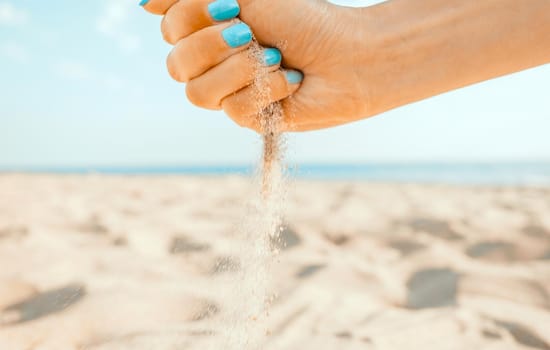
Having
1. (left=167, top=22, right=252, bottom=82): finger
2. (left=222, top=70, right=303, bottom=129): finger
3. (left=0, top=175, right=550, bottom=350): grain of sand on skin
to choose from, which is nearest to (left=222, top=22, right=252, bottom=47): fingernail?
(left=167, top=22, right=252, bottom=82): finger

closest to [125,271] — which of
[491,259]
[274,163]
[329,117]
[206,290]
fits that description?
[206,290]

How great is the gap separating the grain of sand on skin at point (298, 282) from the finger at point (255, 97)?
0.28 m

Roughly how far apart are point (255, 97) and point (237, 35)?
15cm

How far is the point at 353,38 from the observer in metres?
1.06

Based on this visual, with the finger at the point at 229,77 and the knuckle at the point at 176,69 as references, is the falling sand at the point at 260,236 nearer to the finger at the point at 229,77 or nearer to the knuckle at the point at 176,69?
→ the finger at the point at 229,77

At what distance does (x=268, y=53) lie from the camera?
3.36ft

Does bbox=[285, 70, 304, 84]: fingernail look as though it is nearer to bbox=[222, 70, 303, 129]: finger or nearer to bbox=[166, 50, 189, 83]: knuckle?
bbox=[222, 70, 303, 129]: finger

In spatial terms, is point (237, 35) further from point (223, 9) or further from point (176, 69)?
point (176, 69)

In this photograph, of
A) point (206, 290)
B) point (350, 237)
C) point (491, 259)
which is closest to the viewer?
point (206, 290)

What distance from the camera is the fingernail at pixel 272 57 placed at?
1.02 m

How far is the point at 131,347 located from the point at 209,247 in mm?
819

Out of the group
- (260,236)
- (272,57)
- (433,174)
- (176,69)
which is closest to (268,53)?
(272,57)

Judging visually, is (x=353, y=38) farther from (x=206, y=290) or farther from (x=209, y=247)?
(x=209, y=247)

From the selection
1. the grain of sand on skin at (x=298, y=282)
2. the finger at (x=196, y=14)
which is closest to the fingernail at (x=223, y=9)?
the finger at (x=196, y=14)
